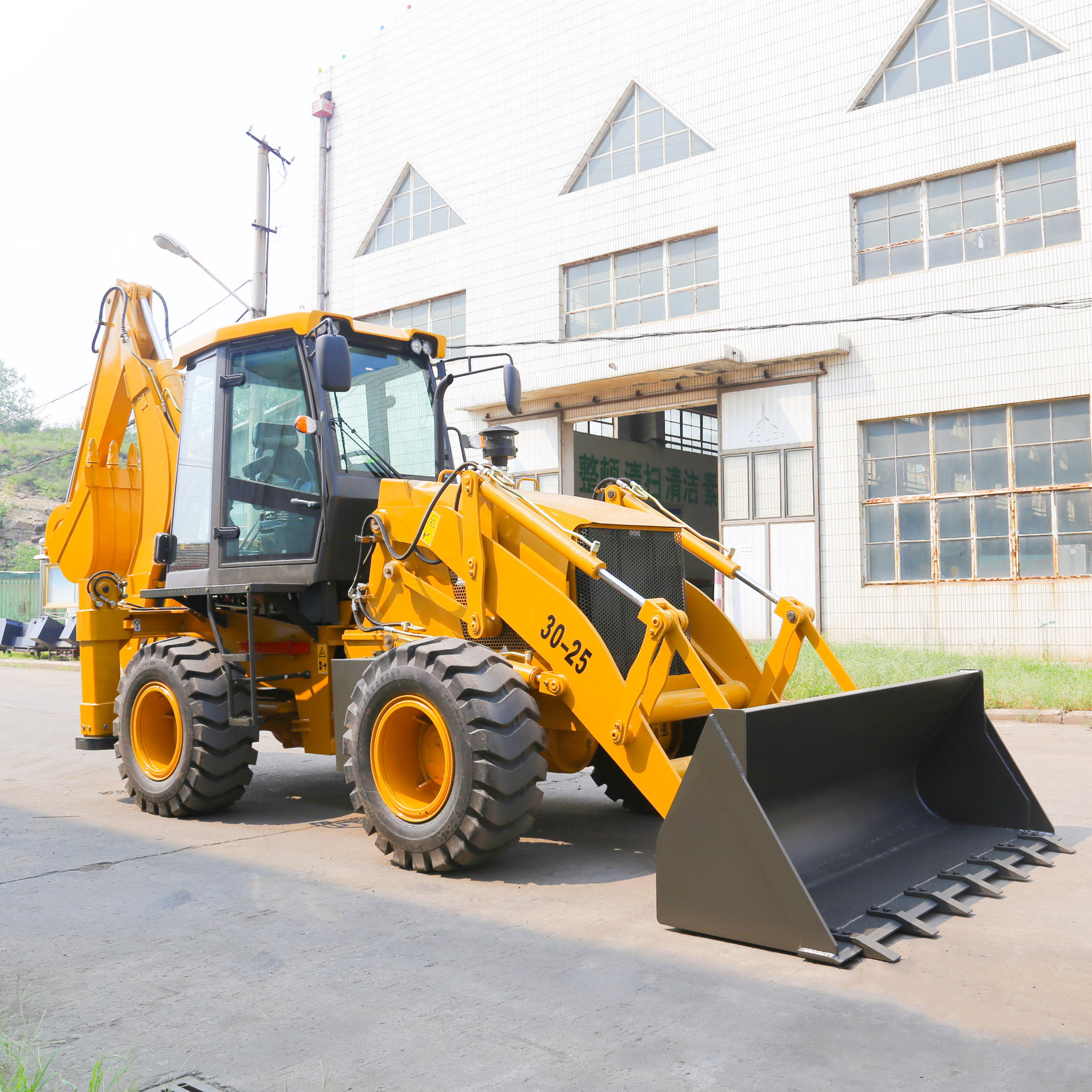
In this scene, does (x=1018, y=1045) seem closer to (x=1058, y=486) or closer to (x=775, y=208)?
(x=1058, y=486)

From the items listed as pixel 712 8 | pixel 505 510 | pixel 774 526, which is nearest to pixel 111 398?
pixel 505 510

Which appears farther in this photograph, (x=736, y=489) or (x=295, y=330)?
(x=736, y=489)

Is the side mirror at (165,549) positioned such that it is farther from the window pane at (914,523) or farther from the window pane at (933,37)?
the window pane at (933,37)

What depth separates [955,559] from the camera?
1653 centimetres

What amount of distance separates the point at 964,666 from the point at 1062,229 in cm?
691

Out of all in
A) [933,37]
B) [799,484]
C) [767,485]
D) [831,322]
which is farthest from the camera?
[767,485]

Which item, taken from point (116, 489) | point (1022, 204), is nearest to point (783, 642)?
point (116, 489)

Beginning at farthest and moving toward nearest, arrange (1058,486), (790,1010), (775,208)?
(775,208) < (1058,486) < (790,1010)

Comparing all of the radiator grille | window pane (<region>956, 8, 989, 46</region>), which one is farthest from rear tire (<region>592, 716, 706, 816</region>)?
window pane (<region>956, 8, 989, 46</region>)

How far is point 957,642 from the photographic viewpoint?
53.5 feet

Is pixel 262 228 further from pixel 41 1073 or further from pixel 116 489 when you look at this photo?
pixel 41 1073

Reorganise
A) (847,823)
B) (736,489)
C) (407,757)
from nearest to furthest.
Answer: (847,823) → (407,757) → (736,489)

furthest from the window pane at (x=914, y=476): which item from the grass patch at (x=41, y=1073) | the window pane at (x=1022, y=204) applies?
the grass patch at (x=41, y=1073)

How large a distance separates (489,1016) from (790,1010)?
0.96 m
